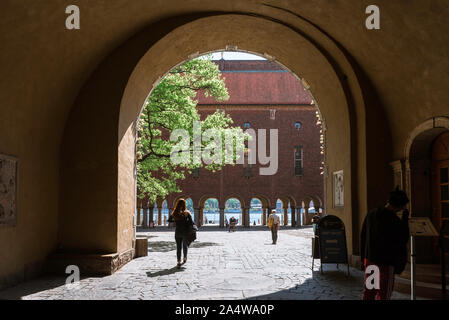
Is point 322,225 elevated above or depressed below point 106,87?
below

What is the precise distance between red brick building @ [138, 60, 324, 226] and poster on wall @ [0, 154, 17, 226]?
3291cm

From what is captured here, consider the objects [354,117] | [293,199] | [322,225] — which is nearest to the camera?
[322,225]

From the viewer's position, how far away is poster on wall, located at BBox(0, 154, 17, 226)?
7.79m

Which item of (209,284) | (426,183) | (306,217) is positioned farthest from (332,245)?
(306,217)

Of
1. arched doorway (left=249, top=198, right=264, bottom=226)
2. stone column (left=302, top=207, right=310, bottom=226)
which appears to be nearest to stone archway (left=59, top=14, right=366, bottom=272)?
stone column (left=302, top=207, right=310, bottom=226)

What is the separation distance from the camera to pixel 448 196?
9.30 meters

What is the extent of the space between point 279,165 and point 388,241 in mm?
37378

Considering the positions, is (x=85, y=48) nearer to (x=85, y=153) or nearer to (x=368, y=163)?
(x=85, y=153)

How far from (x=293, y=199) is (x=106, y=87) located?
33.5 m

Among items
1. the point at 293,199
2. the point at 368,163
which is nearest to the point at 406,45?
the point at 368,163

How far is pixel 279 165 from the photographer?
42.4 meters

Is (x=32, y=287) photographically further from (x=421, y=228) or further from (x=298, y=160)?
(x=298, y=160)

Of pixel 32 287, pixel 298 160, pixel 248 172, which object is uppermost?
pixel 298 160

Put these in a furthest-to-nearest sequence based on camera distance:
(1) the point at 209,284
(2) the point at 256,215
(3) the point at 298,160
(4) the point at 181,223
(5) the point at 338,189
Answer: (2) the point at 256,215, (3) the point at 298,160, (5) the point at 338,189, (4) the point at 181,223, (1) the point at 209,284
